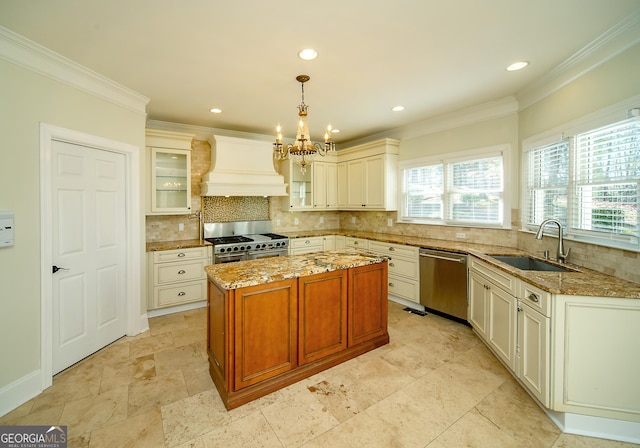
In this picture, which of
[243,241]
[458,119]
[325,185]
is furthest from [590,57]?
[243,241]

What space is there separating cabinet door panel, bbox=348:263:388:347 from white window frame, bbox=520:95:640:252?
1.72 metres

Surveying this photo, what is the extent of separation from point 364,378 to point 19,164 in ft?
10.5

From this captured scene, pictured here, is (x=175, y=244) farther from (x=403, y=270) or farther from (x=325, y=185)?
(x=403, y=270)

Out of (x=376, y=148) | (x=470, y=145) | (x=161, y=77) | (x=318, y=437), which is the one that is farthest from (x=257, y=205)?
(x=318, y=437)

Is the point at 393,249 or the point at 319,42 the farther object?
the point at 393,249

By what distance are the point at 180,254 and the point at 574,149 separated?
4530mm

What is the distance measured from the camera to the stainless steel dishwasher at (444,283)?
3.50 meters

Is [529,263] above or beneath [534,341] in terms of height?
above

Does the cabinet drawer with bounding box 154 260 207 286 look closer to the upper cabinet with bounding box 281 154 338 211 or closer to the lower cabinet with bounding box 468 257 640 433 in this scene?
the upper cabinet with bounding box 281 154 338 211

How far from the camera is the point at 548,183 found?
297 centimetres

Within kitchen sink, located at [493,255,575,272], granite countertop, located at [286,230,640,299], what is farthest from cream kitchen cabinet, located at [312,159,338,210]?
kitchen sink, located at [493,255,575,272]

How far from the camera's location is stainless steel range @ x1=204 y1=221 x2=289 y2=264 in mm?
4195

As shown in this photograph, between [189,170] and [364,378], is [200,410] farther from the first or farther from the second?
[189,170]

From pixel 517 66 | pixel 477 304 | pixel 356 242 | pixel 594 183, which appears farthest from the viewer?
pixel 356 242
